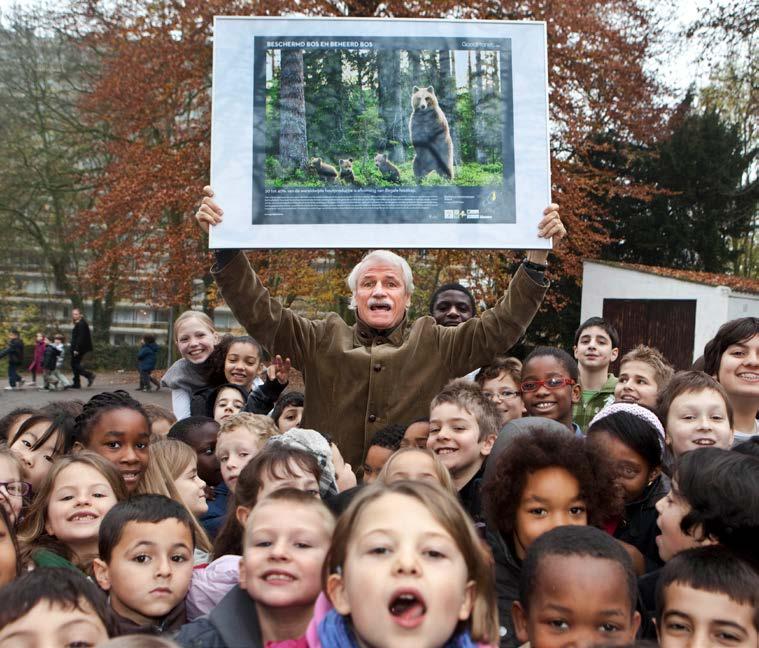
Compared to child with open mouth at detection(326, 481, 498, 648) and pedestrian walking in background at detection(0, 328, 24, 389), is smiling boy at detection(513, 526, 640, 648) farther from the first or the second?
pedestrian walking in background at detection(0, 328, 24, 389)

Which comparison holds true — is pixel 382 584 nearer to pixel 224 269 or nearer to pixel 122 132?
pixel 224 269

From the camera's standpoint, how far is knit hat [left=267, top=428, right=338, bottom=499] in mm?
3924

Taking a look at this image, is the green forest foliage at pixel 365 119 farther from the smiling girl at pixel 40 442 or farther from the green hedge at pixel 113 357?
the green hedge at pixel 113 357

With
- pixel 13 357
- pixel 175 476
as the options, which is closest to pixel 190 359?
pixel 175 476

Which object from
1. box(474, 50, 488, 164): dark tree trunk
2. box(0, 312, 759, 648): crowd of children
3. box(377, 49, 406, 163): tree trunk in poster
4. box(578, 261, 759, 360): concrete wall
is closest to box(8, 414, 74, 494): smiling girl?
box(0, 312, 759, 648): crowd of children

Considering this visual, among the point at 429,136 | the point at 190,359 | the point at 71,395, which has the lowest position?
the point at 71,395

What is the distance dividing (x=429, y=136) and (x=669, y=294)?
1408 centimetres

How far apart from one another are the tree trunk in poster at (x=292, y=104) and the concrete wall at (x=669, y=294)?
12888 mm

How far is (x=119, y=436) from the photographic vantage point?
4.42m

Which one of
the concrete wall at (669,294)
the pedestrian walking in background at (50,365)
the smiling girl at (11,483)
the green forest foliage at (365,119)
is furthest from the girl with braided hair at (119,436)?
the pedestrian walking in background at (50,365)

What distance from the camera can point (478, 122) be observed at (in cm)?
423

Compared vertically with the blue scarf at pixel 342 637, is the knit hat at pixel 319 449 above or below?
above

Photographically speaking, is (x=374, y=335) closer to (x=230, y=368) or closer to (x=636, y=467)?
(x=636, y=467)

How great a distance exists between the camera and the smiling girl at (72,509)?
3.65 m
